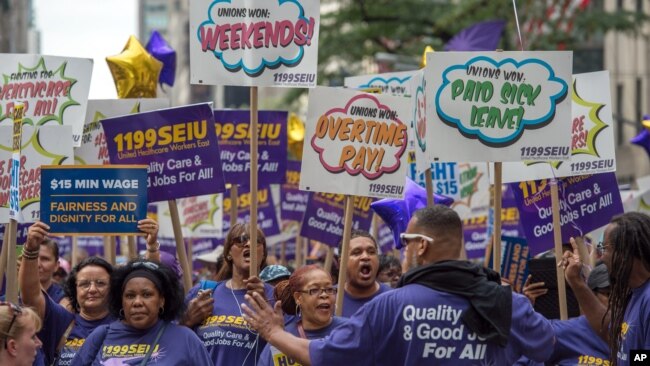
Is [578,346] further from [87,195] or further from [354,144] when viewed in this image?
[87,195]

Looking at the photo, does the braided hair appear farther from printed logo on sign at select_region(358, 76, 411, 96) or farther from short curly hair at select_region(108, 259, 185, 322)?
printed logo on sign at select_region(358, 76, 411, 96)

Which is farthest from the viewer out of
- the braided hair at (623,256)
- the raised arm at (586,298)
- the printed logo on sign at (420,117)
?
the printed logo on sign at (420,117)

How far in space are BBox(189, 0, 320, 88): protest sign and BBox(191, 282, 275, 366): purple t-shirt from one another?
1.38 meters

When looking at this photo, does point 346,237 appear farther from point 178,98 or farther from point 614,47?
point 178,98

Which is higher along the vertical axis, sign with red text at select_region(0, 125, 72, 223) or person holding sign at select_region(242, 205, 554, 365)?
sign with red text at select_region(0, 125, 72, 223)

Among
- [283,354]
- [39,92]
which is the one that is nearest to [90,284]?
[283,354]

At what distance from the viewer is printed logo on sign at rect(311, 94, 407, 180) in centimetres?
973

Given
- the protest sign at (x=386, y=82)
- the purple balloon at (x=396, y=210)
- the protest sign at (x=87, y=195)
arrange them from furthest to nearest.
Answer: the protest sign at (x=386, y=82) < the purple balloon at (x=396, y=210) < the protest sign at (x=87, y=195)

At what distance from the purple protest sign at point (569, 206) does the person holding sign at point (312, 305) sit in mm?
2930

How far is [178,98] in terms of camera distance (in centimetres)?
16550

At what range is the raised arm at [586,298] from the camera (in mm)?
7816

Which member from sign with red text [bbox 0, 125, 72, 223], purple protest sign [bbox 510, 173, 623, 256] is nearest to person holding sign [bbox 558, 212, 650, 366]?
purple protest sign [bbox 510, 173, 623, 256]

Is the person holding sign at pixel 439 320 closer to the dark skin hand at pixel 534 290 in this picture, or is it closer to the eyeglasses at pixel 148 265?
the eyeglasses at pixel 148 265

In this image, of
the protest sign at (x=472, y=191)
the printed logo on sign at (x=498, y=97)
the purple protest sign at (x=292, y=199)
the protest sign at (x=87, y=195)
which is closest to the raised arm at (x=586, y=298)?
the printed logo on sign at (x=498, y=97)
